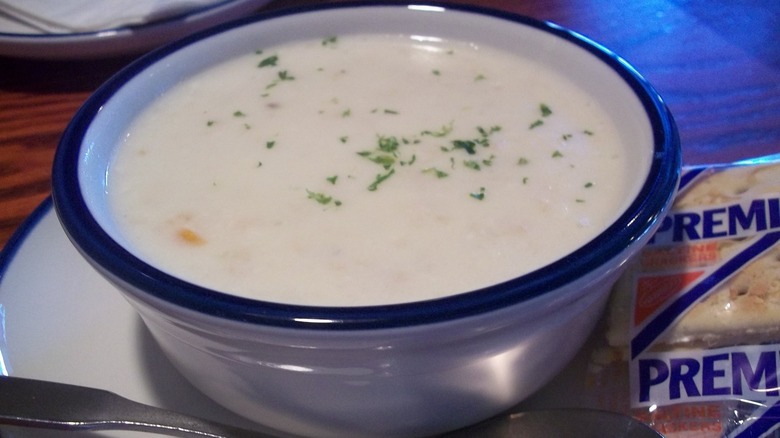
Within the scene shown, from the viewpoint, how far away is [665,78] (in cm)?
173

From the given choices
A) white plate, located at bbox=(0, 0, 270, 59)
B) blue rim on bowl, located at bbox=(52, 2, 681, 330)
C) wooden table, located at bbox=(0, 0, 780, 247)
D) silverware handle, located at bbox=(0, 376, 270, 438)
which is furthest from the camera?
white plate, located at bbox=(0, 0, 270, 59)

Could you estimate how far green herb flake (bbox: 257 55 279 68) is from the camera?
4.25 feet

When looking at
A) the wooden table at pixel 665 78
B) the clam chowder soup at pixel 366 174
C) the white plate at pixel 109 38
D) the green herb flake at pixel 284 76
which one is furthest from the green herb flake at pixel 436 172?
the white plate at pixel 109 38

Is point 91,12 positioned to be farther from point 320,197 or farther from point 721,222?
point 721,222

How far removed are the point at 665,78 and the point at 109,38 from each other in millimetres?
1327

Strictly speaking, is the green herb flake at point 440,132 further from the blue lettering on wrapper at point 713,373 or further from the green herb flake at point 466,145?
the blue lettering on wrapper at point 713,373

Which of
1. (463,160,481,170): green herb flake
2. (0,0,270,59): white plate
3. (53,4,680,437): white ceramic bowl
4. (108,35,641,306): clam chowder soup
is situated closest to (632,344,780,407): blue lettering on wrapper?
(53,4,680,437): white ceramic bowl

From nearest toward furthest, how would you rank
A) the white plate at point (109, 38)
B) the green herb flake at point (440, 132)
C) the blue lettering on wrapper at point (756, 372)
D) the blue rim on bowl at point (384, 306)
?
the blue rim on bowl at point (384, 306), the blue lettering on wrapper at point (756, 372), the green herb flake at point (440, 132), the white plate at point (109, 38)

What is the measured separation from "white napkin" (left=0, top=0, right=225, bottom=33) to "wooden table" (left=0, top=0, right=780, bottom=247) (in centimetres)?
15

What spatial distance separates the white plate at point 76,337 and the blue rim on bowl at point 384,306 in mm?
245

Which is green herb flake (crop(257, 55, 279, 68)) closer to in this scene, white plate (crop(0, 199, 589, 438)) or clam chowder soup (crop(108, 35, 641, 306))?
clam chowder soup (crop(108, 35, 641, 306))

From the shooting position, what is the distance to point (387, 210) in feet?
2.95

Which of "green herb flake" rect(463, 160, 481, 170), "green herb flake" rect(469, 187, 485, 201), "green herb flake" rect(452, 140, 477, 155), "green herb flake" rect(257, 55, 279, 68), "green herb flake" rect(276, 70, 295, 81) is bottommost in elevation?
"green herb flake" rect(469, 187, 485, 201)

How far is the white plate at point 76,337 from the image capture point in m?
0.91
